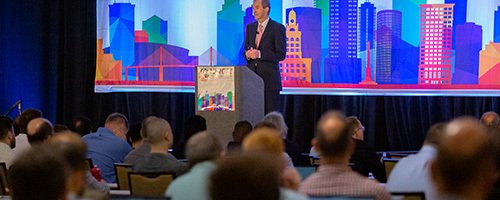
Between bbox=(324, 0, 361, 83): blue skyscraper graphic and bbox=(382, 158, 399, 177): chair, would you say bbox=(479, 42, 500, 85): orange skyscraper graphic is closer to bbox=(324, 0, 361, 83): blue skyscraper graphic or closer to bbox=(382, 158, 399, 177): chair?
bbox=(324, 0, 361, 83): blue skyscraper graphic

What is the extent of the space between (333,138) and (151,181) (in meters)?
1.40

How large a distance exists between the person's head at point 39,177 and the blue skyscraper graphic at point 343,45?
7.04m

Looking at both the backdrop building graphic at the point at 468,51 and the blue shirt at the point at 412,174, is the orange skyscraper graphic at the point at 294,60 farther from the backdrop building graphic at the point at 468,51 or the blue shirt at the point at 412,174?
the blue shirt at the point at 412,174

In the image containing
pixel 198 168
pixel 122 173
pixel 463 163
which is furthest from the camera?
pixel 122 173

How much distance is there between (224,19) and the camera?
9180mm

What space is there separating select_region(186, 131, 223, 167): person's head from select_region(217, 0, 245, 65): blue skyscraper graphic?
5798mm

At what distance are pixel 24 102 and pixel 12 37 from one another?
0.97 m

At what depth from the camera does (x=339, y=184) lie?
297cm

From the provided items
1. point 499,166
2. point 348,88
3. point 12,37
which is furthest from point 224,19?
point 499,166

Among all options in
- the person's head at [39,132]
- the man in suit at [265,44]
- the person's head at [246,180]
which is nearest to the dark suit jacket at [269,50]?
the man in suit at [265,44]

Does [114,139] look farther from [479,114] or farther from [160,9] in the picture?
[479,114]

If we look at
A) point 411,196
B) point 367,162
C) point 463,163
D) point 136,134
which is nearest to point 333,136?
point 411,196

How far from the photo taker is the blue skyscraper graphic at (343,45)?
887 cm

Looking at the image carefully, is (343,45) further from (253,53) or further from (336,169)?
(336,169)
